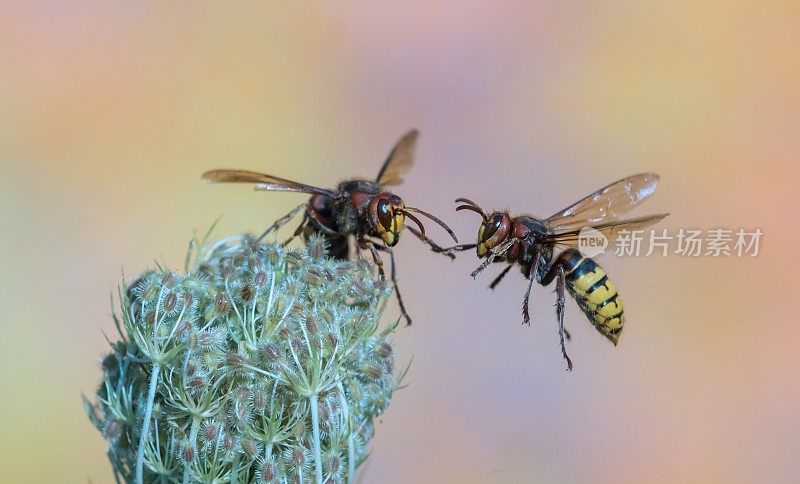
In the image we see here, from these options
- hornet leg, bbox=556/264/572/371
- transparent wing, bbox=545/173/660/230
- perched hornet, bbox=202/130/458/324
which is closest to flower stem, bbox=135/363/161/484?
perched hornet, bbox=202/130/458/324

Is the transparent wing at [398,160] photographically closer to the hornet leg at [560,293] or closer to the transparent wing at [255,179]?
the transparent wing at [255,179]

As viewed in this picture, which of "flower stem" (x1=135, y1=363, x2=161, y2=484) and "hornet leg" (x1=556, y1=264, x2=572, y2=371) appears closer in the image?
"flower stem" (x1=135, y1=363, x2=161, y2=484)

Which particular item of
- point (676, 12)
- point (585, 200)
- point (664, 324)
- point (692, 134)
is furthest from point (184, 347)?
point (676, 12)

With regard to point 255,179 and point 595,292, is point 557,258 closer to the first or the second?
point 595,292

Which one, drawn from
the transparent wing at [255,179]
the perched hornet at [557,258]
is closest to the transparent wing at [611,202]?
the perched hornet at [557,258]

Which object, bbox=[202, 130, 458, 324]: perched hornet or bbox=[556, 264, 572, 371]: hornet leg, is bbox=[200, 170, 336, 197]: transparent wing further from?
bbox=[556, 264, 572, 371]: hornet leg
